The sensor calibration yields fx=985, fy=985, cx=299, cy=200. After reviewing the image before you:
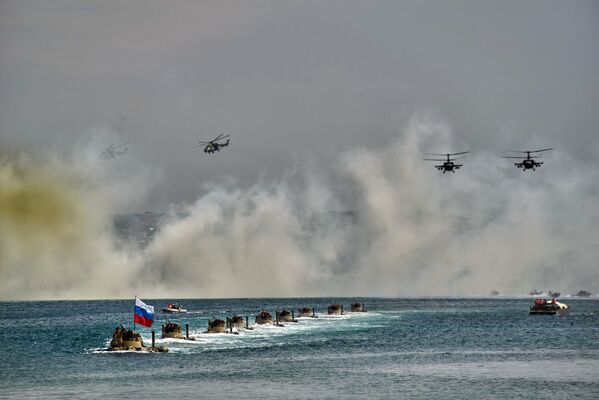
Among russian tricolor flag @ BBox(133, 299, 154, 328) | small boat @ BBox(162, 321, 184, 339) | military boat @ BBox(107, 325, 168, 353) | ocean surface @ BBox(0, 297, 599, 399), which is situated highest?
russian tricolor flag @ BBox(133, 299, 154, 328)

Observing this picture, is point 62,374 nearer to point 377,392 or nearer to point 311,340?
point 377,392

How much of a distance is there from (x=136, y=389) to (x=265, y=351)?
33706mm

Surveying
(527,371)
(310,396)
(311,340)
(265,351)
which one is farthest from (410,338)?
(310,396)

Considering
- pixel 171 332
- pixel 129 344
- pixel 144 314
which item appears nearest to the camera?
pixel 144 314

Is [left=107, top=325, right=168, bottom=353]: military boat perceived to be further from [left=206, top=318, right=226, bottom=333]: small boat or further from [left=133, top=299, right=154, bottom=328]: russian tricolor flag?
[left=206, top=318, right=226, bottom=333]: small boat

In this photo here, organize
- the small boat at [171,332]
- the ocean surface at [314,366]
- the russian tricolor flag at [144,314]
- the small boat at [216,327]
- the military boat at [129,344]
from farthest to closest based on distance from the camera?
the small boat at [216,327] → the small boat at [171,332] → the military boat at [129,344] → the russian tricolor flag at [144,314] → the ocean surface at [314,366]

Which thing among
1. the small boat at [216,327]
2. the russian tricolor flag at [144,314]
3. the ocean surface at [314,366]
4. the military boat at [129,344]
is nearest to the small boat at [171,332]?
the ocean surface at [314,366]

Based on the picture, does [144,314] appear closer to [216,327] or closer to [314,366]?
[314,366]

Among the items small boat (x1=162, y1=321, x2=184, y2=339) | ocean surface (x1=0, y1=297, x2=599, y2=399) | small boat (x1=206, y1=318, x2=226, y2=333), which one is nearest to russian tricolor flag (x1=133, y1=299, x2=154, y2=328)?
ocean surface (x1=0, y1=297, x2=599, y2=399)

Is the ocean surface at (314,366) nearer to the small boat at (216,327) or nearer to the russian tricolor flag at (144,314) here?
the russian tricolor flag at (144,314)

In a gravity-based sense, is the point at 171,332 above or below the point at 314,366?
above

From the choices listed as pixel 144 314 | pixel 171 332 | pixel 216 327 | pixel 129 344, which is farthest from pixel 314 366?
pixel 216 327

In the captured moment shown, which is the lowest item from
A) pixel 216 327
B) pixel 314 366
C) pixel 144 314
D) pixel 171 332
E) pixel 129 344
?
pixel 314 366

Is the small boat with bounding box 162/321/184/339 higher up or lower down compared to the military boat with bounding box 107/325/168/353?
higher up
